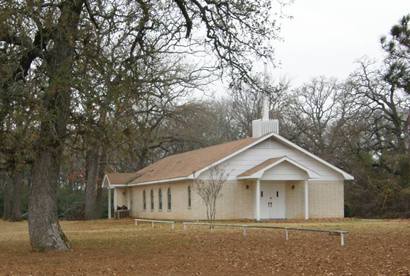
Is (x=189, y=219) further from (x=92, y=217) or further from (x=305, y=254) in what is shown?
(x=305, y=254)

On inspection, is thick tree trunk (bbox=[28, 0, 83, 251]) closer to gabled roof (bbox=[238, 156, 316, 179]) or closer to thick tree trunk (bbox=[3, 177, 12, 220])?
gabled roof (bbox=[238, 156, 316, 179])

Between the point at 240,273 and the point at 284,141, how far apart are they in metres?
24.4

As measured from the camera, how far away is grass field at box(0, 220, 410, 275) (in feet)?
43.6

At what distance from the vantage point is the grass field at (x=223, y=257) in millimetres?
13297

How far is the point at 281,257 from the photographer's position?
15.4 m

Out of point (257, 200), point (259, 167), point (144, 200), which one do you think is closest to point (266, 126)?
point (259, 167)

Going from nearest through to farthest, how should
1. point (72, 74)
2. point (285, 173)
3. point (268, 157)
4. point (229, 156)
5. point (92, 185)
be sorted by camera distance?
point (72, 74), point (285, 173), point (229, 156), point (268, 157), point (92, 185)

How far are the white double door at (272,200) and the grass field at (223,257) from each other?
1521cm

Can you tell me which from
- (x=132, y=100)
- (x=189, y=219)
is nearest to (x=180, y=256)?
(x=132, y=100)

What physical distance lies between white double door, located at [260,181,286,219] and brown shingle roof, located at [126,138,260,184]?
9.05 ft

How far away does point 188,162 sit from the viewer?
39.1 metres

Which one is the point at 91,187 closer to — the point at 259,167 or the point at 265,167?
the point at 259,167

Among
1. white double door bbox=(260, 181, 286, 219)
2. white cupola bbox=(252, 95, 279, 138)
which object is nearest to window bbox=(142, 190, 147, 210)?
white cupola bbox=(252, 95, 279, 138)

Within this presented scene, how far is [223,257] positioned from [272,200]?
21796mm
